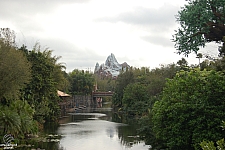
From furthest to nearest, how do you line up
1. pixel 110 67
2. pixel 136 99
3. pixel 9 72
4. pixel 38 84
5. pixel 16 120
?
1. pixel 110 67
2. pixel 136 99
3. pixel 38 84
4. pixel 9 72
5. pixel 16 120

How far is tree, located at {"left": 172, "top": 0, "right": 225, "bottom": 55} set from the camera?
1127 cm

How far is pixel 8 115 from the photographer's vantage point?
20.1 metres

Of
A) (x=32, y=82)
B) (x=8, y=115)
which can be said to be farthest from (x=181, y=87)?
(x=32, y=82)

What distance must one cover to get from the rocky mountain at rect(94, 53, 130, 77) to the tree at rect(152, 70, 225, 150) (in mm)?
129685

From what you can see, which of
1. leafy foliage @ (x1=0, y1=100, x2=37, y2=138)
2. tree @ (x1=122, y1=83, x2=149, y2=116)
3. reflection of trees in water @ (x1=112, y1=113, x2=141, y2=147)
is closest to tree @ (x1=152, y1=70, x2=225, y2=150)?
reflection of trees in water @ (x1=112, y1=113, x2=141, y2=147)

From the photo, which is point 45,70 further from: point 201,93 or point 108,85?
point 108,85

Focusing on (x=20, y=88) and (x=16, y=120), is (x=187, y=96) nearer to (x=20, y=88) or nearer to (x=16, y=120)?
(x=16, y=120)

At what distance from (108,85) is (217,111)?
86.5m

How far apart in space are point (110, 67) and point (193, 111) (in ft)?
485

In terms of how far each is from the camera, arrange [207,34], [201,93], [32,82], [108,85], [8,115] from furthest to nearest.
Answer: [108,85]
[32,82]
[8,115]
[201,93]
[207,34]

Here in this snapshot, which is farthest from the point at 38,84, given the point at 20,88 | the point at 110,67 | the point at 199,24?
the point at 110,67

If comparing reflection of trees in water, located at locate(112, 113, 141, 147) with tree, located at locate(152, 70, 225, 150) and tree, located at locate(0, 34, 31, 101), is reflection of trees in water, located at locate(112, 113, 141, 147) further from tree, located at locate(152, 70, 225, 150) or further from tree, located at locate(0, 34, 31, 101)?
tree, located at locate(0, 34, 31, 101)

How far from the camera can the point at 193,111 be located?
14766mm

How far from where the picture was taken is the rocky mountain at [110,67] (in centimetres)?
15145
